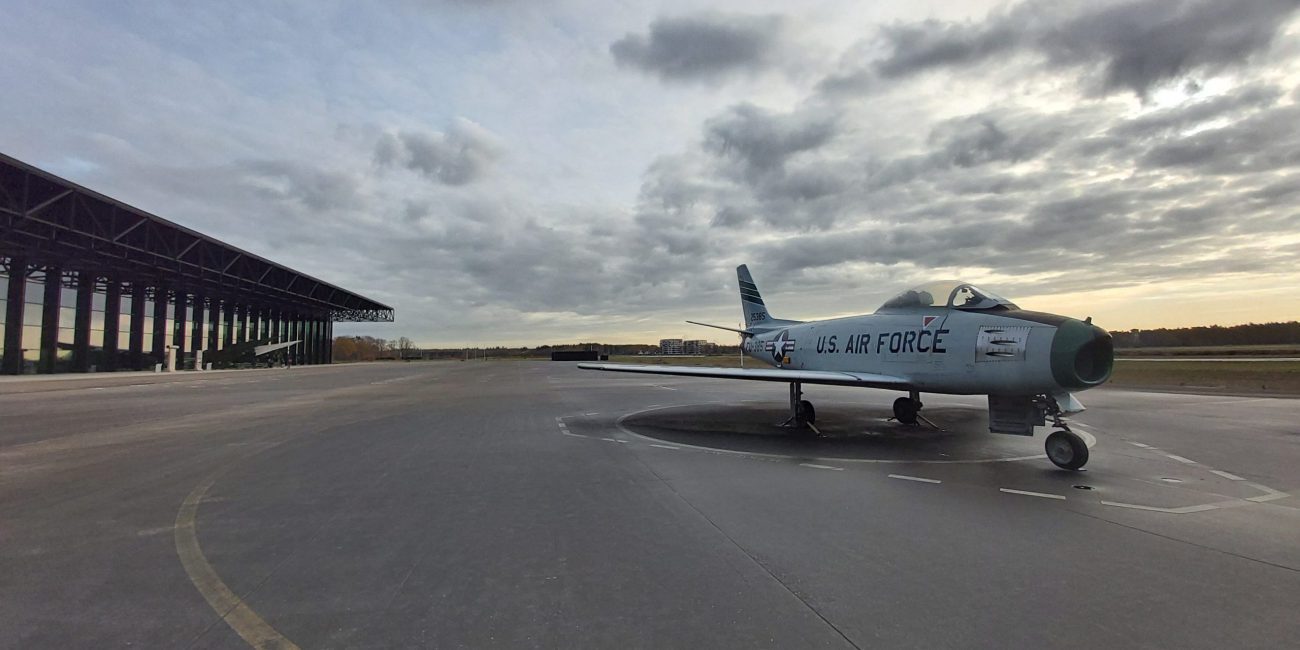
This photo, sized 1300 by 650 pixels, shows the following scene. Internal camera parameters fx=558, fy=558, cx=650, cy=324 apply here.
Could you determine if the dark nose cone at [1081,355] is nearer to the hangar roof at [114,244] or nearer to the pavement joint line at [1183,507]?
A: the pavement joint line at [1183,507]

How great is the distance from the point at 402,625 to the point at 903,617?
9.39 ft

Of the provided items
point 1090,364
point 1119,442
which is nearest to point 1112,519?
point 1090,364

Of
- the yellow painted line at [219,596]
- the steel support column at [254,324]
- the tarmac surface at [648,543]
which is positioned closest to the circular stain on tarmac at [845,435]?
the tarmac surface at [648,543]

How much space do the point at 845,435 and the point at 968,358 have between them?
275cm

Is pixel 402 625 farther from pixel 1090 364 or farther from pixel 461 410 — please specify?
pixel 461 410

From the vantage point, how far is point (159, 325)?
166 feet

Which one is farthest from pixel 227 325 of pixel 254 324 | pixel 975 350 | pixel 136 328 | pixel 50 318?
pixel 975 350

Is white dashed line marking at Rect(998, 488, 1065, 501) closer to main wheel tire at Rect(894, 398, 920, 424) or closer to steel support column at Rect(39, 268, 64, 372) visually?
main wheel tire at Rect(894, 398, 920, 424)

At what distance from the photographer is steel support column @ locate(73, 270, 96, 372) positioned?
41625 mm

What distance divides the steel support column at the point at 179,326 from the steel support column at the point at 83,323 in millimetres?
10542

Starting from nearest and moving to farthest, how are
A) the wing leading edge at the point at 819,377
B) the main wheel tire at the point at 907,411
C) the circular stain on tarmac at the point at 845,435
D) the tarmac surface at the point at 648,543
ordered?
the tarmac surface at the point at 648,543 → the circular stain on tarmac at the point at 845,435 → the wing leading edge at the point at 819,377 → the main wheel tire at the point at 907,411

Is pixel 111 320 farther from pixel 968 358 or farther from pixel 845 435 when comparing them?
pixel 968 358

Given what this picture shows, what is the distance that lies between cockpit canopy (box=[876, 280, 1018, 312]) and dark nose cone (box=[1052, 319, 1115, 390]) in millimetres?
1580

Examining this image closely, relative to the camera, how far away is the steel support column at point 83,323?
137 feet
